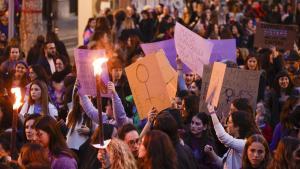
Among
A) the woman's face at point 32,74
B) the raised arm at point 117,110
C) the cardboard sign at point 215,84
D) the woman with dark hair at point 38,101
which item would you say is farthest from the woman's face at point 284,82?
the raised arm at point 117,110

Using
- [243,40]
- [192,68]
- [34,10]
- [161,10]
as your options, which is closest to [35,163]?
[192,68]

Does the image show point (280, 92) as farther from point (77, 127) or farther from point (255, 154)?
point (255, 154)

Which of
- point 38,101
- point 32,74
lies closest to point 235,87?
point 38,101

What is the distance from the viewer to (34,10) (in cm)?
1841

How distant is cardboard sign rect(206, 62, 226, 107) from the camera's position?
9617 mm

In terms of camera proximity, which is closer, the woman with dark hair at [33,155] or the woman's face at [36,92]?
the woman with dark hair at [33,155]

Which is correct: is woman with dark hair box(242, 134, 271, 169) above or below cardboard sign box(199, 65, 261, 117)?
above

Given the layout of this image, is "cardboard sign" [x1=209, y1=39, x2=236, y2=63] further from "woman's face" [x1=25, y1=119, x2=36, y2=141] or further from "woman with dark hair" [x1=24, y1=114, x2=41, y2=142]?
"woman's face" [x1=25, y1=119, x2=36, y2=141]

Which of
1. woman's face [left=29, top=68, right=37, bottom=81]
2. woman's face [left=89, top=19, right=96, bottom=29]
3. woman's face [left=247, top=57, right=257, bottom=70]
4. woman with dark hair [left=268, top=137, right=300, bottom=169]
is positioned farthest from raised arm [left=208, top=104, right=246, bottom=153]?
woman's face [left=89, top=19, right=96, bottom=29]

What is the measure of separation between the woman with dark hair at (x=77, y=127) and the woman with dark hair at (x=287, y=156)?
2.44 meters

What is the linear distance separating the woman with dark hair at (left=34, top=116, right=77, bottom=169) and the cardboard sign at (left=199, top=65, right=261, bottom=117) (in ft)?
8.10

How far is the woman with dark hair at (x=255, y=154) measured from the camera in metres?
7.45

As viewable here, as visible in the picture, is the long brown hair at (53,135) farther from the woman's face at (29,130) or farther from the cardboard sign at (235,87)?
the cardboard sign at (235,87)

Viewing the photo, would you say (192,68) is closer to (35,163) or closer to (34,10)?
(35,163)
